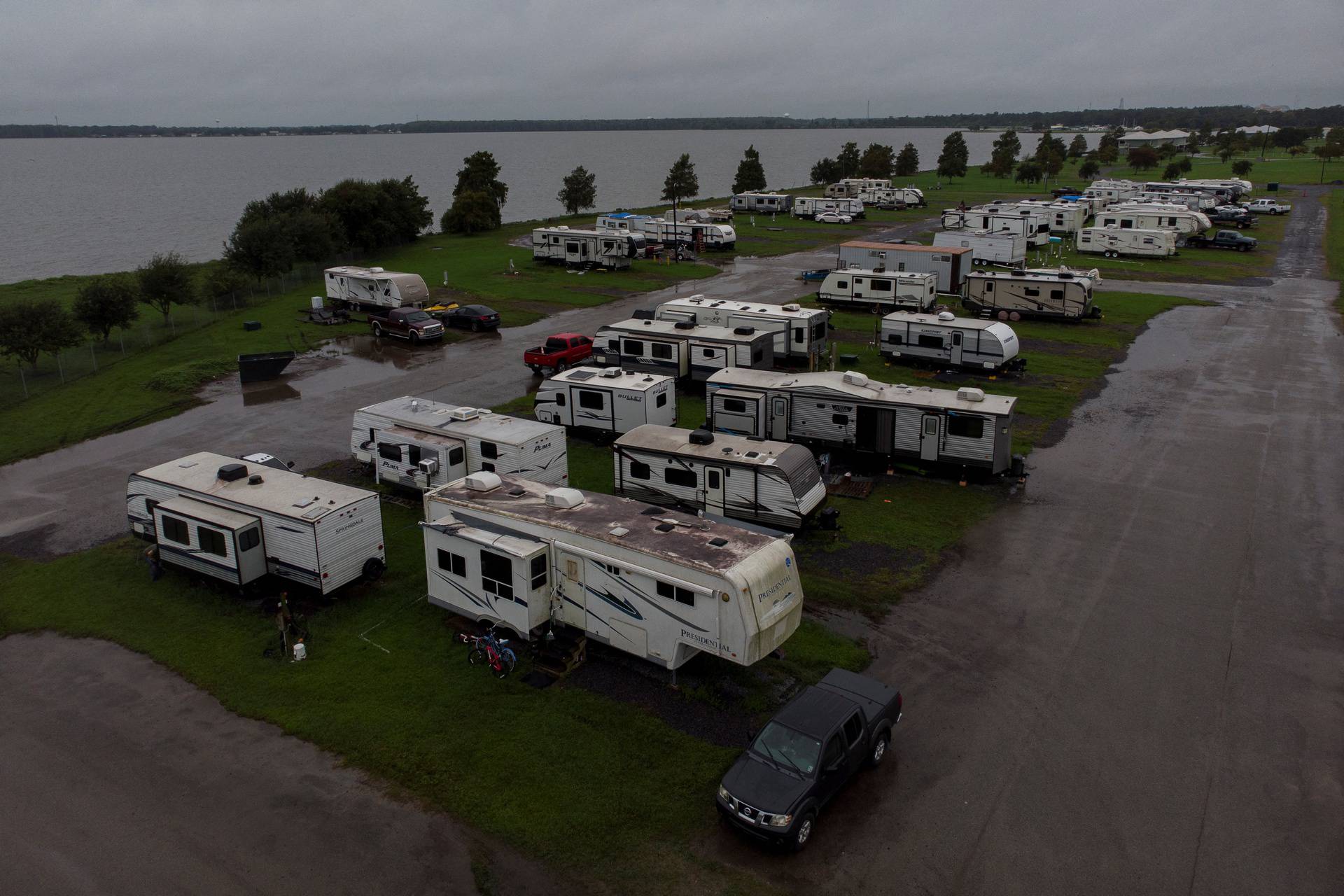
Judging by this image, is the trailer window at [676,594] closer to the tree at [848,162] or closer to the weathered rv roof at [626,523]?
the weathered rv roof at [626,523]

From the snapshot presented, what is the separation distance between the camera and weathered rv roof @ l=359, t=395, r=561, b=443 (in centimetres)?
2239

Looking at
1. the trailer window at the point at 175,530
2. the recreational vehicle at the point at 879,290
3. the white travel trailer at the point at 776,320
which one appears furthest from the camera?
the recreational vehicle at the point at 879,290

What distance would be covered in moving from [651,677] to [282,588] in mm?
8413

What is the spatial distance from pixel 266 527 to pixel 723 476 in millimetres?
9808

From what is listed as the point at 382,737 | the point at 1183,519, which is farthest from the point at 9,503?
the point at 1183,519

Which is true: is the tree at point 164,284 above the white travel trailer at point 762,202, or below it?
below

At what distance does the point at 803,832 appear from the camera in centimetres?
1205

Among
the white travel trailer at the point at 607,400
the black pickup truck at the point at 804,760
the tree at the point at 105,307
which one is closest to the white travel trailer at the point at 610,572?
the black pickup truck at the point at 804,760

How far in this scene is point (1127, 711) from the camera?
1503 cm

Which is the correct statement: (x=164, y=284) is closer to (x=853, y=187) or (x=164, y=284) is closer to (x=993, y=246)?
(x=993, y=246)

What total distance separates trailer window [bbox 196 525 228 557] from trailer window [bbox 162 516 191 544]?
0.38m

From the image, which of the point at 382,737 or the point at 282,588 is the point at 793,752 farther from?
the point at 282,588

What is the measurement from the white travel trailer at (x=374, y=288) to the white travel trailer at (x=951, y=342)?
23.1m

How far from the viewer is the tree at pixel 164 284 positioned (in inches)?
1742
